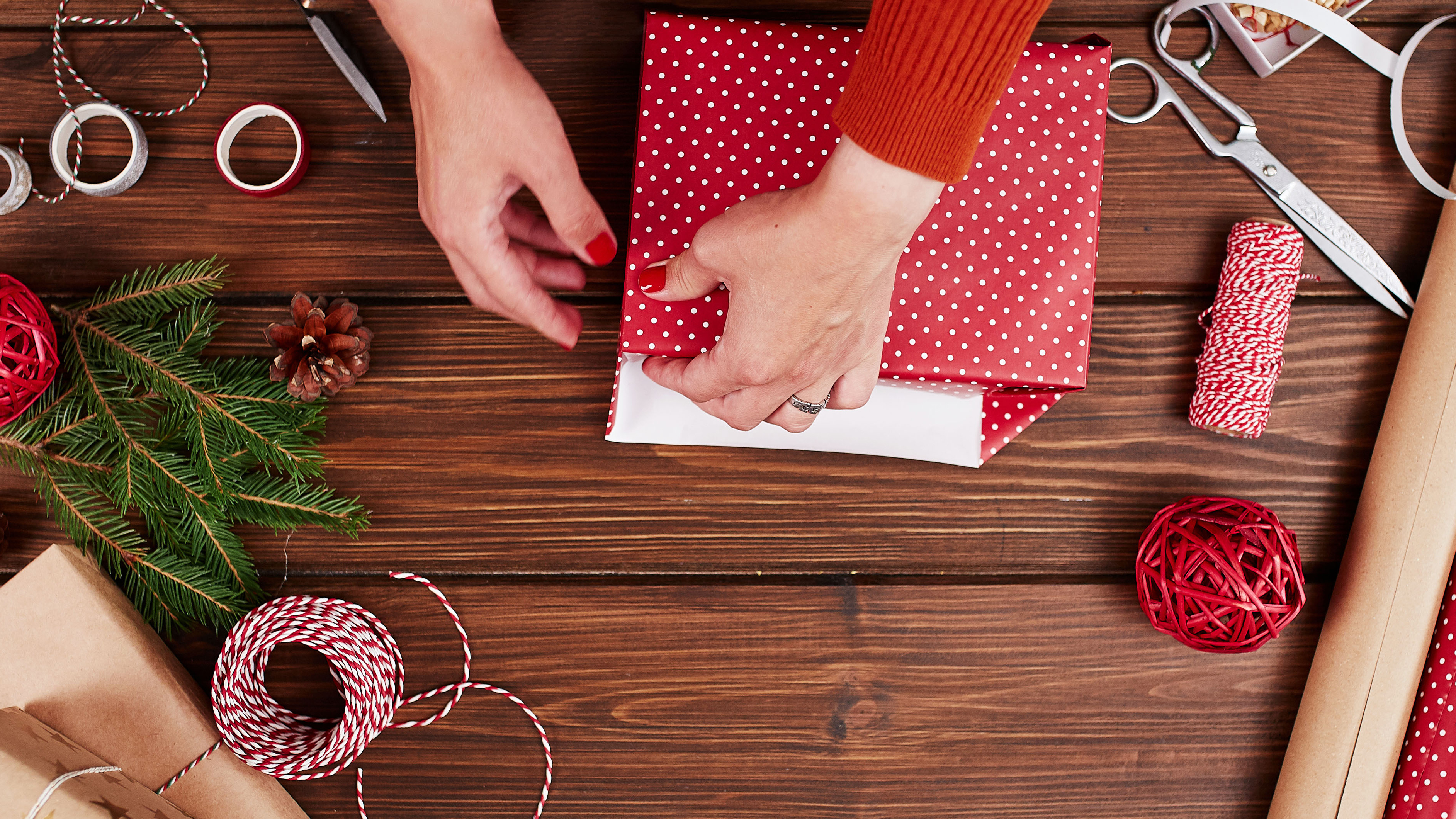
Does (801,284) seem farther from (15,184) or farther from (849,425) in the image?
(15,184)

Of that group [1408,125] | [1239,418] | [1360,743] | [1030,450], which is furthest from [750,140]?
[1360,743]

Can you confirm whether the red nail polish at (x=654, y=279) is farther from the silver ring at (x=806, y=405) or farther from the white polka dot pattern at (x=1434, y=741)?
the white polka dot pattern at (x=1434, y=741)

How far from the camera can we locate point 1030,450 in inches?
28.7

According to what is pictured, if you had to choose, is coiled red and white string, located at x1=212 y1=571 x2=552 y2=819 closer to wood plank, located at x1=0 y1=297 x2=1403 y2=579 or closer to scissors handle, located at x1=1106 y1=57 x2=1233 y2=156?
wood plank, located at x1=0 y1=297 x2=1403 y2=579

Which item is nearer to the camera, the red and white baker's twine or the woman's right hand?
the woman's right hand

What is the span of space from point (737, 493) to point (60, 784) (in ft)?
1.73

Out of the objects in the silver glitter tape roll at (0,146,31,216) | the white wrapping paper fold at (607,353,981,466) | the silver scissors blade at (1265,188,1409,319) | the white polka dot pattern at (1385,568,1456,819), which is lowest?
the white polka dot pattern at (1385,568,1456,819)

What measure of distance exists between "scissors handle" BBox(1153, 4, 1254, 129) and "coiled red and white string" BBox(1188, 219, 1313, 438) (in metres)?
0.11

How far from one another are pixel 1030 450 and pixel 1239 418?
17cm

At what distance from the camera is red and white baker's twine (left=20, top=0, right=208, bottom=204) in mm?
707

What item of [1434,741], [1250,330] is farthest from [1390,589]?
[1250,330]

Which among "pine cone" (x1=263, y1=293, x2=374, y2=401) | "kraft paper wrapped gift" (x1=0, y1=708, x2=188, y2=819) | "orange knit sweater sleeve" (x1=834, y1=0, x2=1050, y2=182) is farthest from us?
"pine cone" (x1=263, y1=293, x2=374, y2=401)

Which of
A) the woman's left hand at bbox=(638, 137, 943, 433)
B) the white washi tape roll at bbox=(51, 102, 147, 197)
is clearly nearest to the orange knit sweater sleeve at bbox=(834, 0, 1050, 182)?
the woman's left hand at bbox=(638, 137, 943, 433)

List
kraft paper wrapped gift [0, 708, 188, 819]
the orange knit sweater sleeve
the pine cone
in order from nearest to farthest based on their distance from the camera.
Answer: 1. the orange knit sweater sleeve
2. kraft paper wrapped gift [0, 708, 188, 819]
3. the pine cone
